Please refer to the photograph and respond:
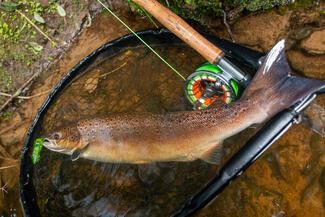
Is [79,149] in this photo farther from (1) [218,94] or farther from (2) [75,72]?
(1) [218,94]

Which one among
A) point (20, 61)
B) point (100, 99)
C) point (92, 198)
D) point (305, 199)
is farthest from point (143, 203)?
point (20, 61)

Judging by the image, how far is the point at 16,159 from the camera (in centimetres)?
406

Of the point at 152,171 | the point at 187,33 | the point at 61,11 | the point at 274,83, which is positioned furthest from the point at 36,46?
the point at 274,83

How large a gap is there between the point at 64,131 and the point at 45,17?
1552mm

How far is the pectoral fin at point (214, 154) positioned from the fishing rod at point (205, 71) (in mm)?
348

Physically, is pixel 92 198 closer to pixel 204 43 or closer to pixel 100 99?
pixel 100 99

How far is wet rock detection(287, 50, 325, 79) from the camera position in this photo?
3.57 meters

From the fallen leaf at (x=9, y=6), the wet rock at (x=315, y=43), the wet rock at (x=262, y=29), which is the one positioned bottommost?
the wet rock at (x=315, y=43)

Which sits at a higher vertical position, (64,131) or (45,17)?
(45,17)

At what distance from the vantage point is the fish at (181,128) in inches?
110

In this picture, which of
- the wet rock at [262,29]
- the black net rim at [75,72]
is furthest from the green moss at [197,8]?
the black net rim at [75,72]

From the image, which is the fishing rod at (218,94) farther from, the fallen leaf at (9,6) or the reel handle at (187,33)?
the fallen leaf at (9,6)

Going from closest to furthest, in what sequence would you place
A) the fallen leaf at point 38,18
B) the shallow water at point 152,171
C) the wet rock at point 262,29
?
the shallow water at point 152,171 < the wet rock at point 262,29 < the fallen leaf at point 38,18

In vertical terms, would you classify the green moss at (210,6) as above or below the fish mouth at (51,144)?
above
